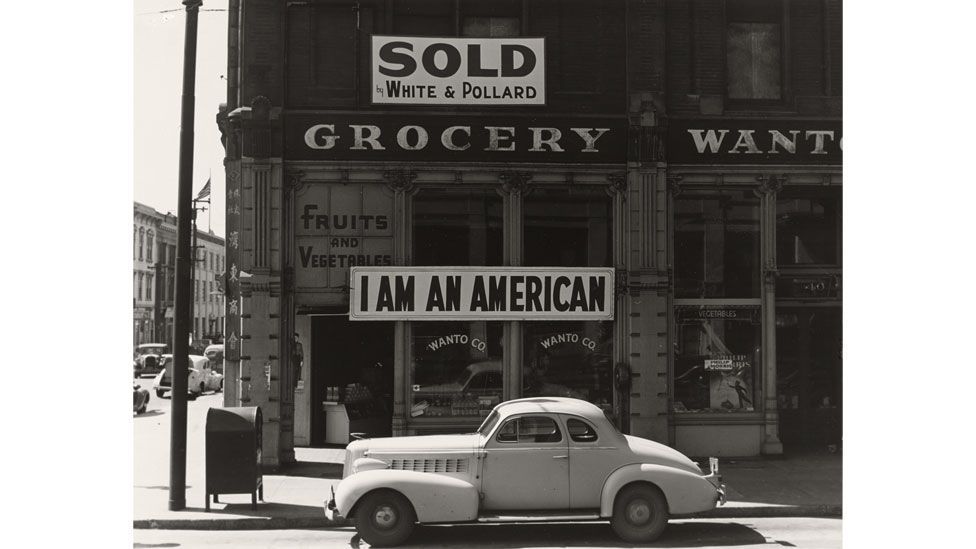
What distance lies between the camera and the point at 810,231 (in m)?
16.2

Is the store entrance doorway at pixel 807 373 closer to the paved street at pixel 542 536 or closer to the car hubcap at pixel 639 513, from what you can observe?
the paved street at pixel 542 536

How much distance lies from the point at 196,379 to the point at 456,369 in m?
19.4

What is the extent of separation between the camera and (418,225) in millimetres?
15266

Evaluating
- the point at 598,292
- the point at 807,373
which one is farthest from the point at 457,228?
the point at 807,373

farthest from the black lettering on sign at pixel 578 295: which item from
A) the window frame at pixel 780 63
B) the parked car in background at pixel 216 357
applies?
the parked car in background at pixel 216 357

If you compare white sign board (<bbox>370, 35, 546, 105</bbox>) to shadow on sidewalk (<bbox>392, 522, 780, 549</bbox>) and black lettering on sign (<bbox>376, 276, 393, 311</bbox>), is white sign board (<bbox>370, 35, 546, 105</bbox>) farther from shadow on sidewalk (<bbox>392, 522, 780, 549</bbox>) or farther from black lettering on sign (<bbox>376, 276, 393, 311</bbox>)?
shadow on sidewalk (<bbox>392, 522, 780, 549</bbox>)

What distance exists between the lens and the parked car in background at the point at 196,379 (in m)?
30.5

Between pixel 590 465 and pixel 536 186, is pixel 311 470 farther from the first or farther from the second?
pixel 536 186

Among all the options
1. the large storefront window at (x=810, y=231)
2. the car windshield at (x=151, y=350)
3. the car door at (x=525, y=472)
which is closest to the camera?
the car door at (x=525, y=472)

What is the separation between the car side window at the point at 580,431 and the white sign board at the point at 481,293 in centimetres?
476

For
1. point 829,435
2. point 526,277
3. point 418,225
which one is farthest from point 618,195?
point 829,435

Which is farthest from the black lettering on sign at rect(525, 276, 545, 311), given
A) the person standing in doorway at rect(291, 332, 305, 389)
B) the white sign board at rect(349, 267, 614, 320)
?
the person standing in doorway at rect(291, 332, 305, 389)

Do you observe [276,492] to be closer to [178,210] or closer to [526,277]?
[178,210]

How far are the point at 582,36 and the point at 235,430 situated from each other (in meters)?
8.93
